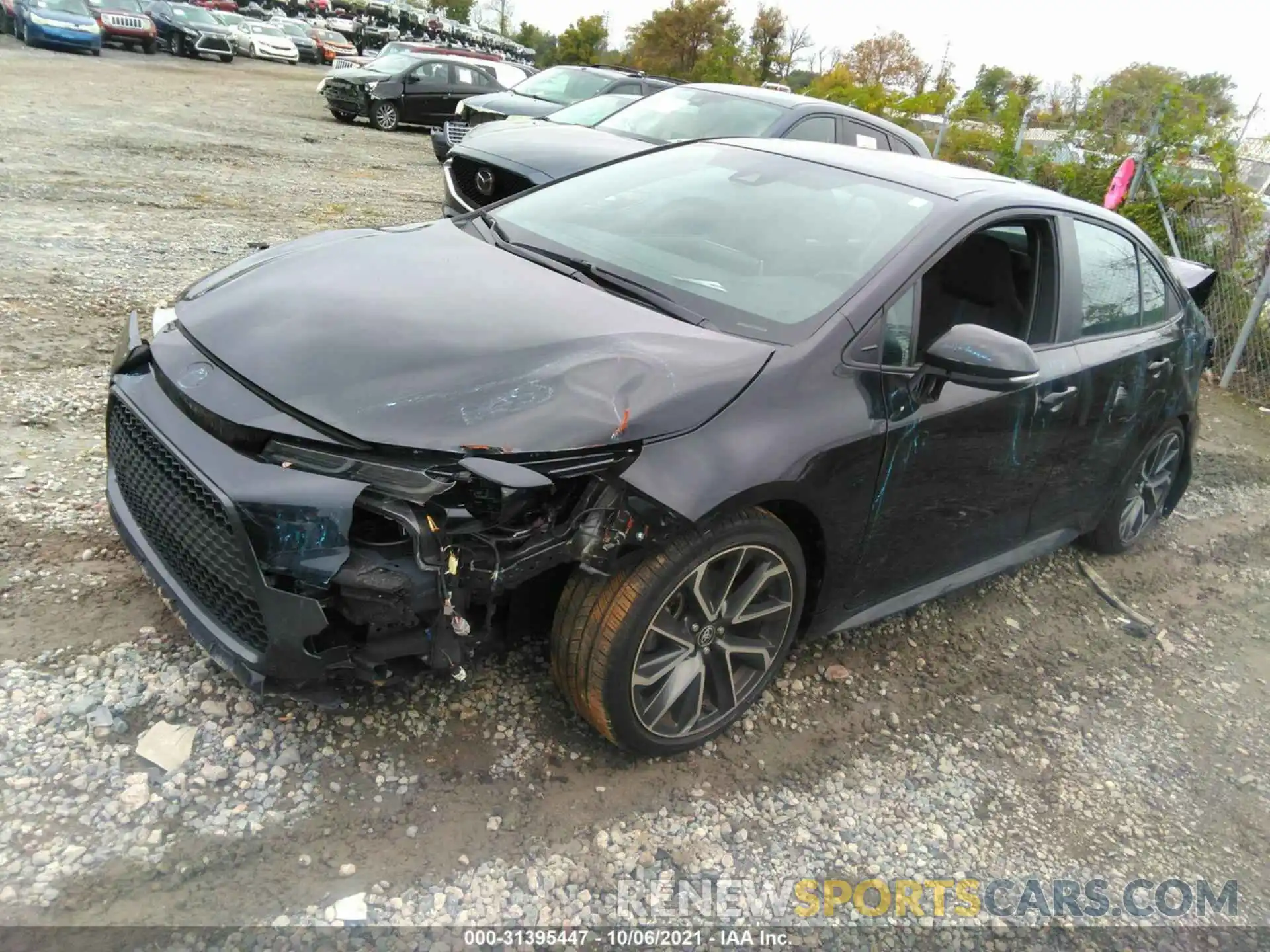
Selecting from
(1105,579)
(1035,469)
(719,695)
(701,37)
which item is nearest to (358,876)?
(719,695)

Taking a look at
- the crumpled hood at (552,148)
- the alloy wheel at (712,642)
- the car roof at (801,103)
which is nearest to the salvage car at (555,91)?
the car roof at (801,103)

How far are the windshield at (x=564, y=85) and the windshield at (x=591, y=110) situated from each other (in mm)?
2759

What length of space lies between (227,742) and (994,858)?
2.15m

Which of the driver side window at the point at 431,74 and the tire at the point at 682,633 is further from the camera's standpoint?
the driver side window at the point at 431,74

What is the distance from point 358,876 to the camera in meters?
2.08

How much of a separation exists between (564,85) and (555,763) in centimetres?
1165

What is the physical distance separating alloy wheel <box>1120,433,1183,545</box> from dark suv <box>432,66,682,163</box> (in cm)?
748

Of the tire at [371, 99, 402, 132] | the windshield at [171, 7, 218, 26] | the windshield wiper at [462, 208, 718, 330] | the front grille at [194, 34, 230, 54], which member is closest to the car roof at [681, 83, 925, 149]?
the windshield wiper at [462, 208, 718, 330]

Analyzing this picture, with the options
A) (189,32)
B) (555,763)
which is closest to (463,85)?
(189,32)

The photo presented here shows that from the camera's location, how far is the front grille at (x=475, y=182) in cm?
607

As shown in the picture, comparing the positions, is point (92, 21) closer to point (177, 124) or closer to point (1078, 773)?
point (177, 124)

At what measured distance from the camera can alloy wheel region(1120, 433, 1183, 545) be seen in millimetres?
4211

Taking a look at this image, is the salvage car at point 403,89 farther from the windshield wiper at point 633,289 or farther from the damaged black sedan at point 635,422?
the windshield wiper at point 633,289

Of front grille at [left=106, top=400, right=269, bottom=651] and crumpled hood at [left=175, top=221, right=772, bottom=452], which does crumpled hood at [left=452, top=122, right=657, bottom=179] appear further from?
front grille at [left=106, top=400, right=269, bottom=651]
